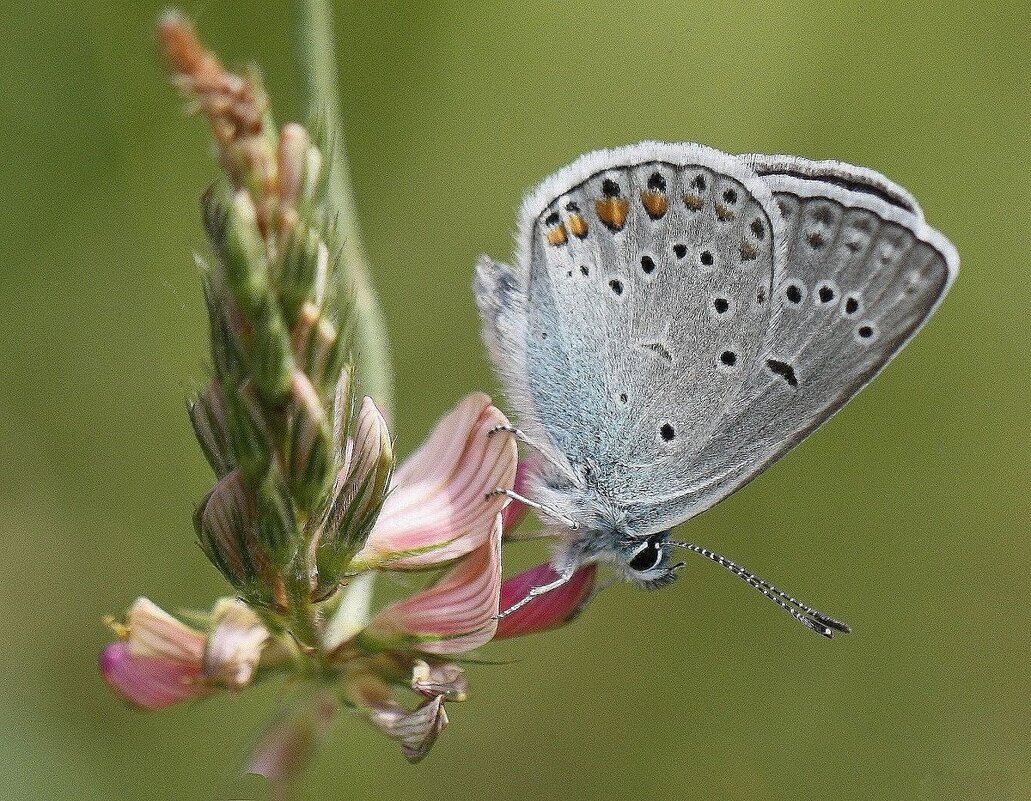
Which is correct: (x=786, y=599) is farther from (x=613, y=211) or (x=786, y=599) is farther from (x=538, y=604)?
(x=613, y=211)

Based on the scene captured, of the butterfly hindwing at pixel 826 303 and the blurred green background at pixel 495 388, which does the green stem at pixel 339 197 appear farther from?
the blurred green background at pixel 495 388

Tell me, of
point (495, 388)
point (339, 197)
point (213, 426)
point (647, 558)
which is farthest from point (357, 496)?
point (495, 388)

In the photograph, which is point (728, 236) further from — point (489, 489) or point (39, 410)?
point (39, 410)

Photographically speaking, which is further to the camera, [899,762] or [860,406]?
[860,406]

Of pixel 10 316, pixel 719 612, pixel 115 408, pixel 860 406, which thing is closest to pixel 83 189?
pixel 10 316

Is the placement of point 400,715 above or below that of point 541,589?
below

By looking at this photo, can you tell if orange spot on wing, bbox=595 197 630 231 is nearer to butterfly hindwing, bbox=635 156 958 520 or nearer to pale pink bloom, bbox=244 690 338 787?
butterfly hindwing, bbox=635 156 958 520

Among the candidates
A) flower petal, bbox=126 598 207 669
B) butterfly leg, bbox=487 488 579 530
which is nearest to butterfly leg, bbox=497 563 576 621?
butterfly leg, bbox=487 488 579 530
